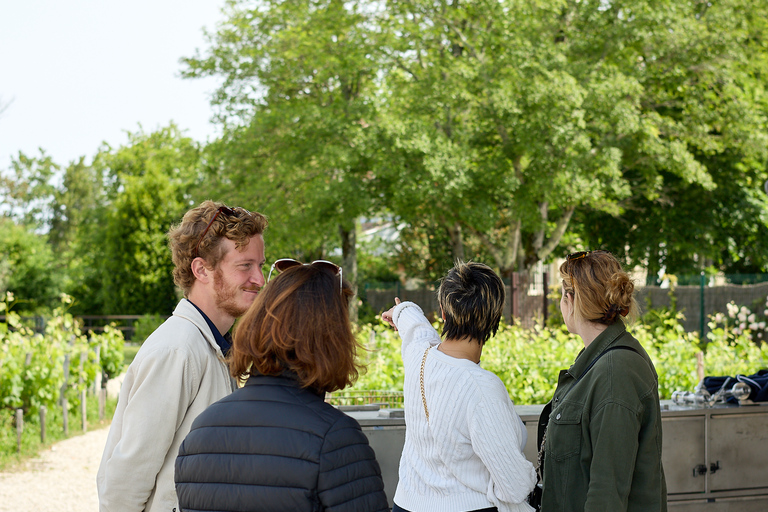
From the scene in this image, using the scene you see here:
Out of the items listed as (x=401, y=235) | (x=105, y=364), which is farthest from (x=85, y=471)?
(x=401, y=235)

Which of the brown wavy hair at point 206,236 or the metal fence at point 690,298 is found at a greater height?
the brown wavy hair at point 206,236

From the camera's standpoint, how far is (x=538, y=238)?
67.0 ft

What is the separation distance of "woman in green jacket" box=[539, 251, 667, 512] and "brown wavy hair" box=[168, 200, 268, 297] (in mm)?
1117

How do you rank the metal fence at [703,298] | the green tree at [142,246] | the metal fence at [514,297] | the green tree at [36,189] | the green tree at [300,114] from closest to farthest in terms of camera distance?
1. the metal fence at [514,297]
2. the metal fence at [703,298]
3. the green tree at [300,114]
4. the green tree at [142,246]
5. the green tree at [36,189]

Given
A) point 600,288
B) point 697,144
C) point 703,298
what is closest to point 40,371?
point 600,288

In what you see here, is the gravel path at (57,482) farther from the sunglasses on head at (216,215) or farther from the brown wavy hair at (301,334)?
the brown wavy hair at (301,334)

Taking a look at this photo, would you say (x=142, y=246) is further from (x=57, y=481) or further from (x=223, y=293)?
(x=223, y=293)

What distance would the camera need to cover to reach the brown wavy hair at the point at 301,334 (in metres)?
1.62

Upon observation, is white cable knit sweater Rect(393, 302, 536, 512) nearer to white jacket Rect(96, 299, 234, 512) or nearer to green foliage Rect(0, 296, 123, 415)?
white jacket Rect(96, 299, 234, 512)

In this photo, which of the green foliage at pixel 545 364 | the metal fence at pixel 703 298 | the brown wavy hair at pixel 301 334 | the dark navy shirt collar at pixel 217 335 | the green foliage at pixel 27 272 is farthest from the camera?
the green foliage at pixel 27 272

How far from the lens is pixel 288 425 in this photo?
1.55 m

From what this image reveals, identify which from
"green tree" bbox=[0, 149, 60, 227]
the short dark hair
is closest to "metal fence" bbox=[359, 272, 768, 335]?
the short dark hair

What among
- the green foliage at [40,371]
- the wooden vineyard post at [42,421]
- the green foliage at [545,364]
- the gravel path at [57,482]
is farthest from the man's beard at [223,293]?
the green foliage at [40,371]

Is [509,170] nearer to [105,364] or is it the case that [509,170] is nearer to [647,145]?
[647,145]
